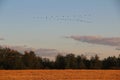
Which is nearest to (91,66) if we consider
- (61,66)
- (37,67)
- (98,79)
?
(61,66)

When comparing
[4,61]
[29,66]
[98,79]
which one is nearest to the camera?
[98,79]

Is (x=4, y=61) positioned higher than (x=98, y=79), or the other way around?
(x=4, y=61)

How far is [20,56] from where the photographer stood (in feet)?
92.0

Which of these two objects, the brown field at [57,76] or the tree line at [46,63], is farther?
the tree line at [46,63]

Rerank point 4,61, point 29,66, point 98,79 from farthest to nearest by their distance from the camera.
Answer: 1. point 29,66
2. point 4,61
3. point 98,79

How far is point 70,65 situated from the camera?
2697 centimetres

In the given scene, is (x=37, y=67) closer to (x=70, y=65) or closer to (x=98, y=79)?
(x=70, y=65)

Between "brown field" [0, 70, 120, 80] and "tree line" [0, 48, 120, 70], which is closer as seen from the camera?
"brown field" [0, 70, 120, 80]

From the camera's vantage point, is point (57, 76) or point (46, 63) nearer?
point (57, 76)

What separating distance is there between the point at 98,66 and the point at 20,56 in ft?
22.9

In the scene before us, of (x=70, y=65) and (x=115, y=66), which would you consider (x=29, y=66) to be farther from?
(x=115, y=66)

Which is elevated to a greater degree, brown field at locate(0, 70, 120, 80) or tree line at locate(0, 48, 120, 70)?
tree line at locate(0, 48, 120, 70)

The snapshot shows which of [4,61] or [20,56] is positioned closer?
[4,61]

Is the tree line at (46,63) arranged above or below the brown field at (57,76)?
above
